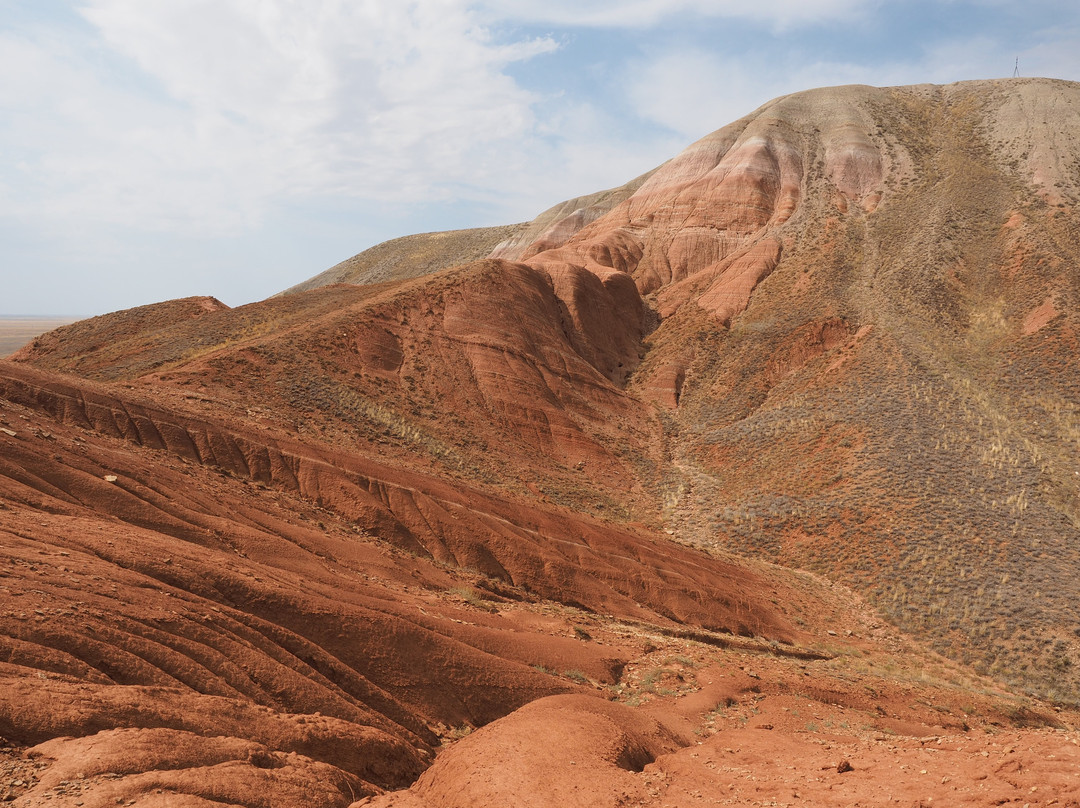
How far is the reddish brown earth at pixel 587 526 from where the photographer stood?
297 inches

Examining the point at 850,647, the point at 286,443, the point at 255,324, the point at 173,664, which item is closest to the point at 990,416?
the point at 850,647

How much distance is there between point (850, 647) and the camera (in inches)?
817

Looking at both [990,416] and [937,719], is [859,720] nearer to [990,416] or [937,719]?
[937,719]

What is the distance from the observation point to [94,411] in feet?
59.5

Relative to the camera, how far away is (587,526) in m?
23.2

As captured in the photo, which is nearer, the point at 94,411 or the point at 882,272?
the point at 94,411

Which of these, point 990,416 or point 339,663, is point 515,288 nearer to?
point 990,416

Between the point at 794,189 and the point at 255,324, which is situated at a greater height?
the point at 794,189

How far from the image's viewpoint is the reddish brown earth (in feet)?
24.7

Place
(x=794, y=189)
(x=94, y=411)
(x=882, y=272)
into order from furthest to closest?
(x=794, y=189) < (x=882, y=272) < (x=94, y=411)

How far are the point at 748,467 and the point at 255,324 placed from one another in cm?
2900

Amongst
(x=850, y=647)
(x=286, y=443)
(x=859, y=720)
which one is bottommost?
(x=850, y=647)

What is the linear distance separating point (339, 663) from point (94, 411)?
13.0m

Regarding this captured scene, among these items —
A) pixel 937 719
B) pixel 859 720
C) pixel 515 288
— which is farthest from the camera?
pixel 515 288
